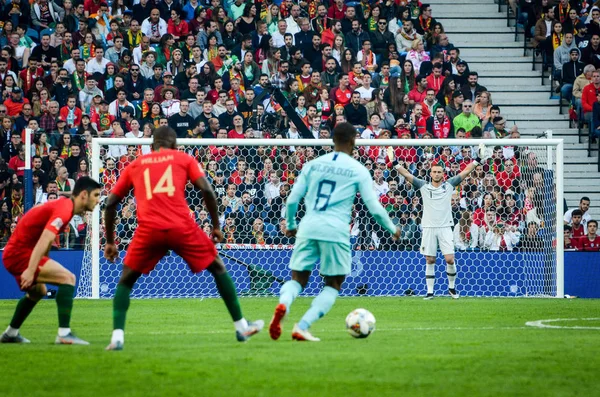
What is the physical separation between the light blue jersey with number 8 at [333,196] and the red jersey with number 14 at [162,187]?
3.65 feet

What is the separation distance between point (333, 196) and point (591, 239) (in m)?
11.8

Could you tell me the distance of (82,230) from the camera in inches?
751

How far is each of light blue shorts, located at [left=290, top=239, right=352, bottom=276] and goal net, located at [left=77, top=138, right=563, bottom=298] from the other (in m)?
8.51

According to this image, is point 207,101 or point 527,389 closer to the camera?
point 527,389

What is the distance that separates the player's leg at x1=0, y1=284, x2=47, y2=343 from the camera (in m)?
9.91

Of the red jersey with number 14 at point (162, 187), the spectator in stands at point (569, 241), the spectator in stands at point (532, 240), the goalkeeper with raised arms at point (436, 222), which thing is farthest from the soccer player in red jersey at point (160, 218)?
the spectator in stands at point (569, 241)

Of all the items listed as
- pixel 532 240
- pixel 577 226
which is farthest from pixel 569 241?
pixel 532 240

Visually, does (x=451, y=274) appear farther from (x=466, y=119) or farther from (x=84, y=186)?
(x=84, y=186)

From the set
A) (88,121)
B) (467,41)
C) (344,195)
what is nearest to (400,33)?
(467,41)

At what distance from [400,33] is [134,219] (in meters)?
9.05

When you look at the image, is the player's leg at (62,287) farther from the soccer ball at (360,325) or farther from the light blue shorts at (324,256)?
the soccer ball at (360,325)

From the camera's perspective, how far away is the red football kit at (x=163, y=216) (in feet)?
30.5

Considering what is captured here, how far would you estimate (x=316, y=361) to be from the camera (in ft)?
27.8

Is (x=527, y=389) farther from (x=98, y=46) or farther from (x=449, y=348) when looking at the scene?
(x=98, y=46)
